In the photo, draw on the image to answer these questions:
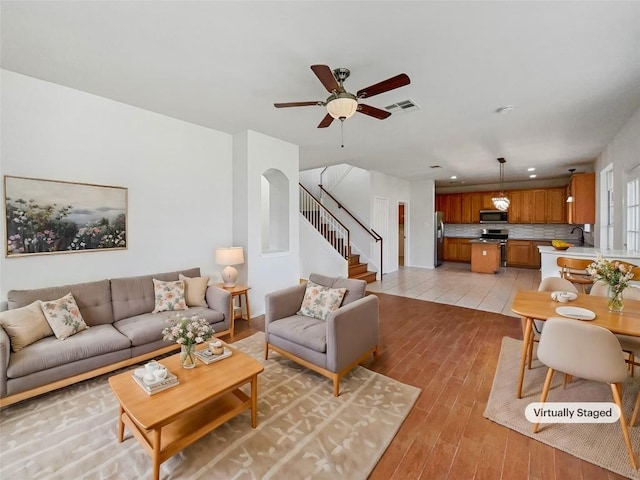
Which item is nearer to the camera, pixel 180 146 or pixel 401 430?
pixel 401 430

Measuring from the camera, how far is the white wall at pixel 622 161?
3.54 metres

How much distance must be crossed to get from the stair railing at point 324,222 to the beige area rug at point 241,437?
4.69 meters

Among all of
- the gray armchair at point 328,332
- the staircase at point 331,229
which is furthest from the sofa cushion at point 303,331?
the staircase at point 331,229

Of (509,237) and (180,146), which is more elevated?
(180,146)

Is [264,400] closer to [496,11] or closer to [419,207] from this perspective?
[496,11]

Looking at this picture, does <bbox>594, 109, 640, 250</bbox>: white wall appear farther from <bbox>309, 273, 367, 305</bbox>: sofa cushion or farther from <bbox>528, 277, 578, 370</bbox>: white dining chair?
<bbox>309, 273, 367, 305</bbox>: sofa cushion

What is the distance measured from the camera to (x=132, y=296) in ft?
10.5

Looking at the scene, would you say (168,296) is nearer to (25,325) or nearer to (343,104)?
(25,325)

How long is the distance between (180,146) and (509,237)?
10022 millimetres

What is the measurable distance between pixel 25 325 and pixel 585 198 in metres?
8.86

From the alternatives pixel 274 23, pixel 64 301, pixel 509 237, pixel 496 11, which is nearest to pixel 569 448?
pixel 496 11

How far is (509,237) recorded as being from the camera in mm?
9438

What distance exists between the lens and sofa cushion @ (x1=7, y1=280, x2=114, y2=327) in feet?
8.43

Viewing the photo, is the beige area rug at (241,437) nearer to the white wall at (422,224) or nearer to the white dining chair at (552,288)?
the white dining chair at (552,288)
